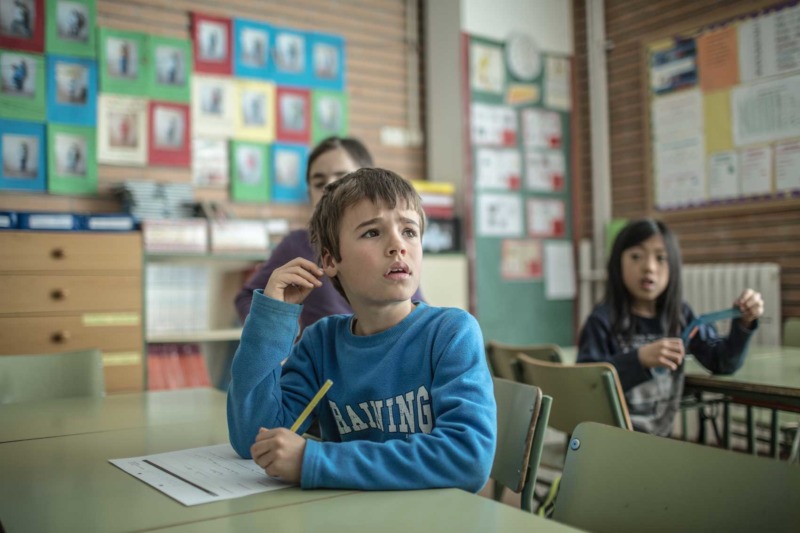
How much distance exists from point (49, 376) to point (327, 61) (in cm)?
302

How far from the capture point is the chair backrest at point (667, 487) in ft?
2.71

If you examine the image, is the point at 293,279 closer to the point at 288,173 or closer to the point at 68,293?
the point at 68,293

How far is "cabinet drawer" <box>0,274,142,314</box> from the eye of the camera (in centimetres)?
321

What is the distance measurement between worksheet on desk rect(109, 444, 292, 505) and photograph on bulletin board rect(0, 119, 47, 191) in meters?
2.99

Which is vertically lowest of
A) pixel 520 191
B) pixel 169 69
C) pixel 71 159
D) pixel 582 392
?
pixel 582 392

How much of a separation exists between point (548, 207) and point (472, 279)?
2.65 ft

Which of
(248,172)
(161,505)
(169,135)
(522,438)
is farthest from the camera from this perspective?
(248,172)

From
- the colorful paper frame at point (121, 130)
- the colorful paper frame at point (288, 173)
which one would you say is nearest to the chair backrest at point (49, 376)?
the colorful paper frame at point (121, 130)

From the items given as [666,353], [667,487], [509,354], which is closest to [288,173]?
[509,354]

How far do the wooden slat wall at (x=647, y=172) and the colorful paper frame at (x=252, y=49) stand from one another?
2.19 meters

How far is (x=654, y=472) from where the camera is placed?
3.14ft

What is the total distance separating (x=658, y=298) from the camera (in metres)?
2.46

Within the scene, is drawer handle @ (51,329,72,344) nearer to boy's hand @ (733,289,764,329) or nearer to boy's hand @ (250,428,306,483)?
boy's hand @ (250,428,306,483)

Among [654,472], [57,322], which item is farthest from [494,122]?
[654,472]
